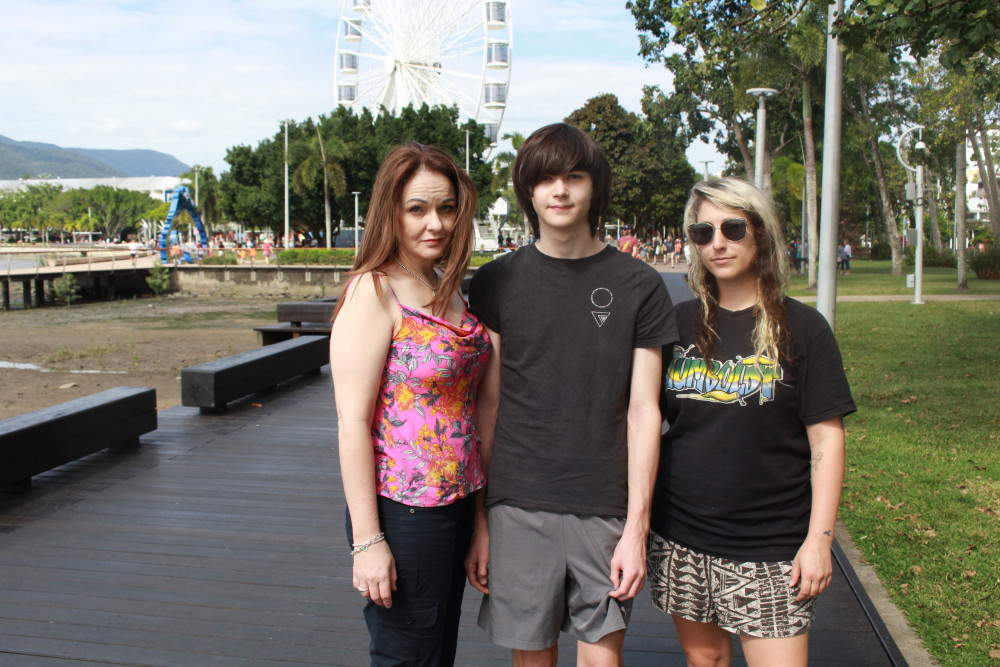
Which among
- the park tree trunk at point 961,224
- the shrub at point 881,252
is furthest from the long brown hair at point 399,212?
the shrub at point 881,252

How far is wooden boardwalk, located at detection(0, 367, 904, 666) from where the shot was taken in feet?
10.5

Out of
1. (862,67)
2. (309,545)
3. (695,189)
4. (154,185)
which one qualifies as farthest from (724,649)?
(154,185)

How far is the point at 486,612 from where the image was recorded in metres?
2.20

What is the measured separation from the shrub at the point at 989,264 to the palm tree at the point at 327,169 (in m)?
34.5

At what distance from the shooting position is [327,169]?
5094 cm

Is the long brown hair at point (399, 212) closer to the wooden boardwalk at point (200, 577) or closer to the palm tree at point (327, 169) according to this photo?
the wooden boardwalk at point (200, 577)

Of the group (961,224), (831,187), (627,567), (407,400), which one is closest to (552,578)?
(627,567)

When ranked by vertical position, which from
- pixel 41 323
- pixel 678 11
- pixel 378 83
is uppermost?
pixel 378 83

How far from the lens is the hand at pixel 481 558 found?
219cm

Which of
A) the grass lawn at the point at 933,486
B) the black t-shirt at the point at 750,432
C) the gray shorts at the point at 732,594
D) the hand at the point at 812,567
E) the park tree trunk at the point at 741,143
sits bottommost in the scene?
the grass lawn at the point at 933,486

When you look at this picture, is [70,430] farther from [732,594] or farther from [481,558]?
[732,594]

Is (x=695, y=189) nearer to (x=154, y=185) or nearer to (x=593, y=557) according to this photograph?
(x=593, y=557)

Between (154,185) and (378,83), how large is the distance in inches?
4320

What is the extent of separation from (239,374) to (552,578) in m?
6.47
